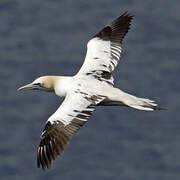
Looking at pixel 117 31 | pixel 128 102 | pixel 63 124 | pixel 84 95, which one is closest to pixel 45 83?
pixel 84 95

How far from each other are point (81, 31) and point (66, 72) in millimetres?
2794

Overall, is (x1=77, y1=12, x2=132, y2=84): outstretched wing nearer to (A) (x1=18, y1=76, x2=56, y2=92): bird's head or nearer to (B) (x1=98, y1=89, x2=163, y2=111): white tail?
(A) (x1=18, y1=76, x2=56, y2=92): bird's head

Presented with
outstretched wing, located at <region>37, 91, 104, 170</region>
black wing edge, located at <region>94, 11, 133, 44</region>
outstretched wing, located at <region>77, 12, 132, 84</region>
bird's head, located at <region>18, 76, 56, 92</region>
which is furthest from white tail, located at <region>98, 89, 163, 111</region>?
black wing edge, located at <region>94, 11, 133, 44</region>

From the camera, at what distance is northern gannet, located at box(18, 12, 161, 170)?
2589 cm

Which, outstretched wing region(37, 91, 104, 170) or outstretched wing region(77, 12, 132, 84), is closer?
outstretched wing region(37, 91, 104, 170)

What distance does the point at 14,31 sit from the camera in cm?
4900

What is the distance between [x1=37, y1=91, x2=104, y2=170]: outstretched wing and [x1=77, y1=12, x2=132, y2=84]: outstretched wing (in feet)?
5.26

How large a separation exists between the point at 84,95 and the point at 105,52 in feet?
9.74

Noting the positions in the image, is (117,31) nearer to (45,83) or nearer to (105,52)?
(105,52)

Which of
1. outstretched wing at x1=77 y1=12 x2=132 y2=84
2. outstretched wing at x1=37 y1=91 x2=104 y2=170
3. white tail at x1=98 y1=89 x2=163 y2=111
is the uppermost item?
outstretched wing at x1=77 y1=12 x2=132 y2=84

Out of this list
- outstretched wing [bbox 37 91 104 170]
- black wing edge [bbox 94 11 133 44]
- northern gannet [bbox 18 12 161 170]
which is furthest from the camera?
black wing edge [bbox 94 11 133 44]

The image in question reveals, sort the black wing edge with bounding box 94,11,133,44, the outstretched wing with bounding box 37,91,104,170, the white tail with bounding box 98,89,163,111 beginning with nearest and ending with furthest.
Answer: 1. the outstretched wing with bounding box 37,91,104,170
2. the white tail with bounding box 98,89,163,111
3. the black wing edge with bounding box 94,11,133,44

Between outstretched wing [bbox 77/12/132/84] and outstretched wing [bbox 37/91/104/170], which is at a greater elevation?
outstretched wing [bbox 77/12/132/84]

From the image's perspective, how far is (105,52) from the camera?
1169 inches
